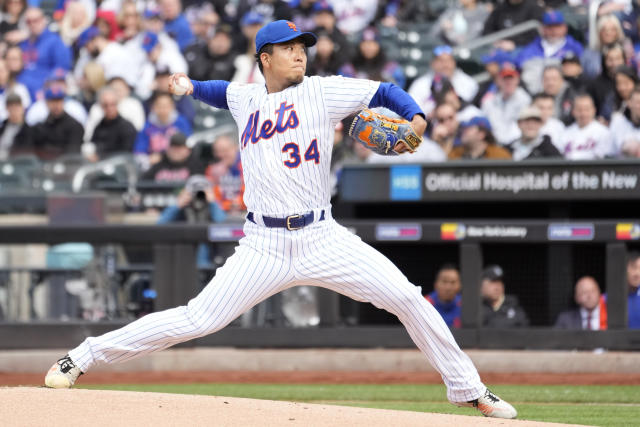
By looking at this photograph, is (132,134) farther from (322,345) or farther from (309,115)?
(309,115)

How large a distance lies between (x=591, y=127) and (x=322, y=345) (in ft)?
9.45

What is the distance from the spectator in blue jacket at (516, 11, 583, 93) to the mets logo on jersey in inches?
240

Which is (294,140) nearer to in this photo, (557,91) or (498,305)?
(498,305)

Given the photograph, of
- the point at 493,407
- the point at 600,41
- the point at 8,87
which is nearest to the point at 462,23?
the point at 600,41

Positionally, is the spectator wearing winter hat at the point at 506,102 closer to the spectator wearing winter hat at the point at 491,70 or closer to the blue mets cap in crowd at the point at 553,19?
the spectator wearing winter hat at the point at 491,70

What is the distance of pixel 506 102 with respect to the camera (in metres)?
10.6

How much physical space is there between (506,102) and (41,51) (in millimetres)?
5970

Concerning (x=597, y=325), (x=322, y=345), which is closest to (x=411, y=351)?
(x=322, y=345)

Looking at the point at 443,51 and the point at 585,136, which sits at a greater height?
the point at 443,51

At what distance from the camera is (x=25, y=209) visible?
10148mm

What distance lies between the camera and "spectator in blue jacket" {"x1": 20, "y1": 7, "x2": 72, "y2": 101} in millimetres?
13477

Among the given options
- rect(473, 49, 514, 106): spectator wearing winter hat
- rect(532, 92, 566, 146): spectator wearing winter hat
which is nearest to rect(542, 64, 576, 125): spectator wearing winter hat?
rect(532, 92, 566, 146): spectator wearing winter hat

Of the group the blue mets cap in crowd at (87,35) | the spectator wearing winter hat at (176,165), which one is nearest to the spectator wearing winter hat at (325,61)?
the spectator wearing winter hat at (176,165)

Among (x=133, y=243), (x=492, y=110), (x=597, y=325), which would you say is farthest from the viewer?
(x=492, y=110)
